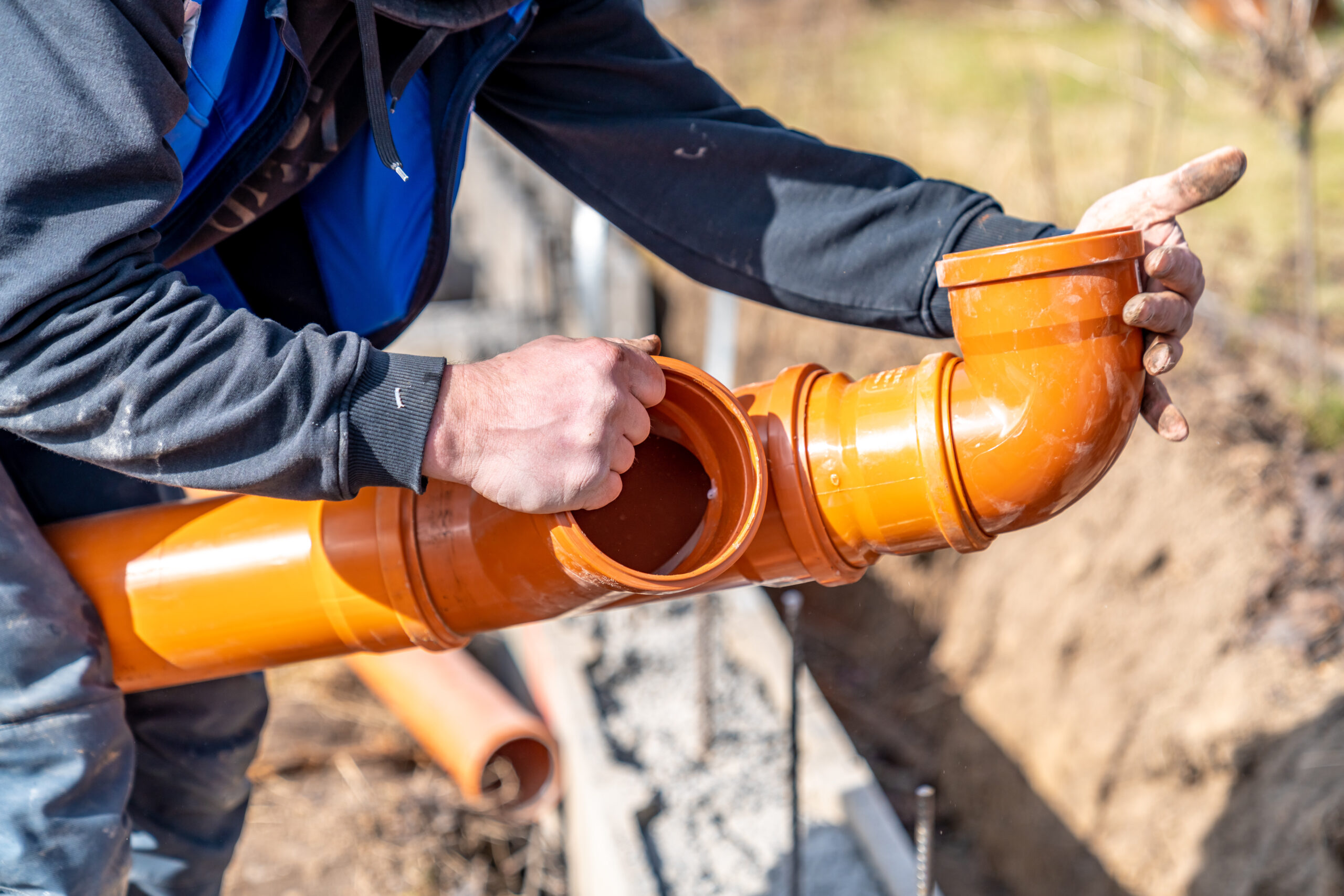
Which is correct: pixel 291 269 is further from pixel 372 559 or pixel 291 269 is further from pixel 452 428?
A: pixel 452 428

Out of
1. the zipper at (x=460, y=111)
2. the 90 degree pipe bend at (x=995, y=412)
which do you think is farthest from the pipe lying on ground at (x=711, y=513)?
the zipper at (x=460, y=111)

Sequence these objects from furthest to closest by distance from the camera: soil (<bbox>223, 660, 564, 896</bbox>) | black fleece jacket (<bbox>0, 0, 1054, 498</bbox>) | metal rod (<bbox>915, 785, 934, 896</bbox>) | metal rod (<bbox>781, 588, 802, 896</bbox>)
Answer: soil (<bbox>223, 660, 564, 896</bbox>), metal rod (<bbox>781, 588, 802, 896</bbox>), metal rod (<bbox>915, 785, 934, 896</bbox>), black fleece jacket (<bbox>0, 0, 1054, 498</bbox>)

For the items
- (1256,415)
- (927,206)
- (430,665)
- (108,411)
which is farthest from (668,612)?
(108,411)

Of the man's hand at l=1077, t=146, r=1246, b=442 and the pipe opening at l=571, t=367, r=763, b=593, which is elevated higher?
the man's hand at l=1077, t=146, r=1246, b=442

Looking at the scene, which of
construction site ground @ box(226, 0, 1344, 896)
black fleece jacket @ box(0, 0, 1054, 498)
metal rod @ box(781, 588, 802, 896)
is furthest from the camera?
construction site ground @ box(226, 0, 1344, 896)

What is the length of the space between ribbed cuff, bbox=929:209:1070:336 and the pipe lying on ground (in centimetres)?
10

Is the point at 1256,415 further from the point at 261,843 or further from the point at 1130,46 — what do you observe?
the point at 1130,46

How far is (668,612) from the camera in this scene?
10.9 ft

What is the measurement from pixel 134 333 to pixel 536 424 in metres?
0.38

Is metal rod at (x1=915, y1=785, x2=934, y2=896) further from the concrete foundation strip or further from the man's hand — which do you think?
the man's hand

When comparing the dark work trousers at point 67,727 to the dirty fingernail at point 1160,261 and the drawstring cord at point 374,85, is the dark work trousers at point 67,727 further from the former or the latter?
the dirty fingernail at point 1160,261

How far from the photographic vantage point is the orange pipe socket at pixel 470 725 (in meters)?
2.87

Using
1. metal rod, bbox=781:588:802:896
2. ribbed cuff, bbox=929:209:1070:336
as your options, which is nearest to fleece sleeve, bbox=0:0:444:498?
ribbed cuff, bbox=929:209:1070:336

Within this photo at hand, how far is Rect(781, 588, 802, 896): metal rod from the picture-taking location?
1.83 meters
